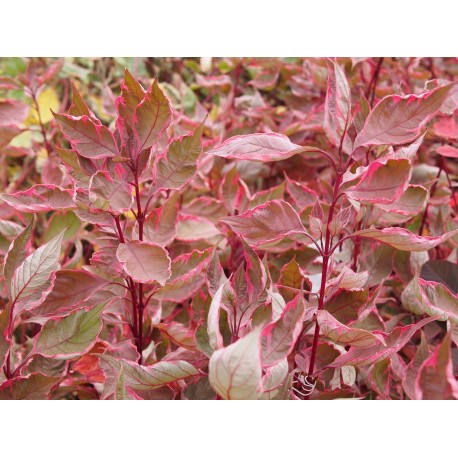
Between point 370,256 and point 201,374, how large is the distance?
0.39 m

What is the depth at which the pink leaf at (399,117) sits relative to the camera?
55 cm

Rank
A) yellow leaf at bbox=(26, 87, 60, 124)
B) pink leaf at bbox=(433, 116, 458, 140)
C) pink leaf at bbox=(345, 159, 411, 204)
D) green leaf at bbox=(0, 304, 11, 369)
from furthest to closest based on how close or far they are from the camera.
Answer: yellow leaf at bbox=(26, 87, 60, 124) → pink leaf at bbox=(433, 116, 458, 140) → green leaf at bbox=(0, 304, 11, 369) → pink leaf at bbox=(345, 159, 411, 204)

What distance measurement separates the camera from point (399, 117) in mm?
566

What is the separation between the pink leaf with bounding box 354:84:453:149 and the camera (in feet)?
1.81

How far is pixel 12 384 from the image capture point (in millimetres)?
649

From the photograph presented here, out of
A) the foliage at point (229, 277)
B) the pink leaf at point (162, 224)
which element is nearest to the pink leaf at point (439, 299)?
the foliage at point (229, 277)

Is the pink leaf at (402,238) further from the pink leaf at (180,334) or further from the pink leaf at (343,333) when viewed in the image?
the pink leaf at (180,334)

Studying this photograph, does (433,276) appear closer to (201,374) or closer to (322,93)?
(201,374)

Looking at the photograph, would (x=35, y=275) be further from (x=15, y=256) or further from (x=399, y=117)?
(x=399, y=117)

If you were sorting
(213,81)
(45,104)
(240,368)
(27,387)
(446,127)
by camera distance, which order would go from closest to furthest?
(240,368), (27,387), (446,127), (213,81), (45,104)

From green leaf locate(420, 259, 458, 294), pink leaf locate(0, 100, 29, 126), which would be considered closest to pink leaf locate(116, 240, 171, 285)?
green leaf locate(420, 259, 458, 294)

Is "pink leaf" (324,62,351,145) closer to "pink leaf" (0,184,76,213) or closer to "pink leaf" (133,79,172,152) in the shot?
"pink leaf" (133,79,172,152)

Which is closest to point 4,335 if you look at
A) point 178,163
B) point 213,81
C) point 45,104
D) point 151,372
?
point 151,372

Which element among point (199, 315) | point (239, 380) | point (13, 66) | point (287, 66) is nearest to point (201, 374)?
point (199, 315)
